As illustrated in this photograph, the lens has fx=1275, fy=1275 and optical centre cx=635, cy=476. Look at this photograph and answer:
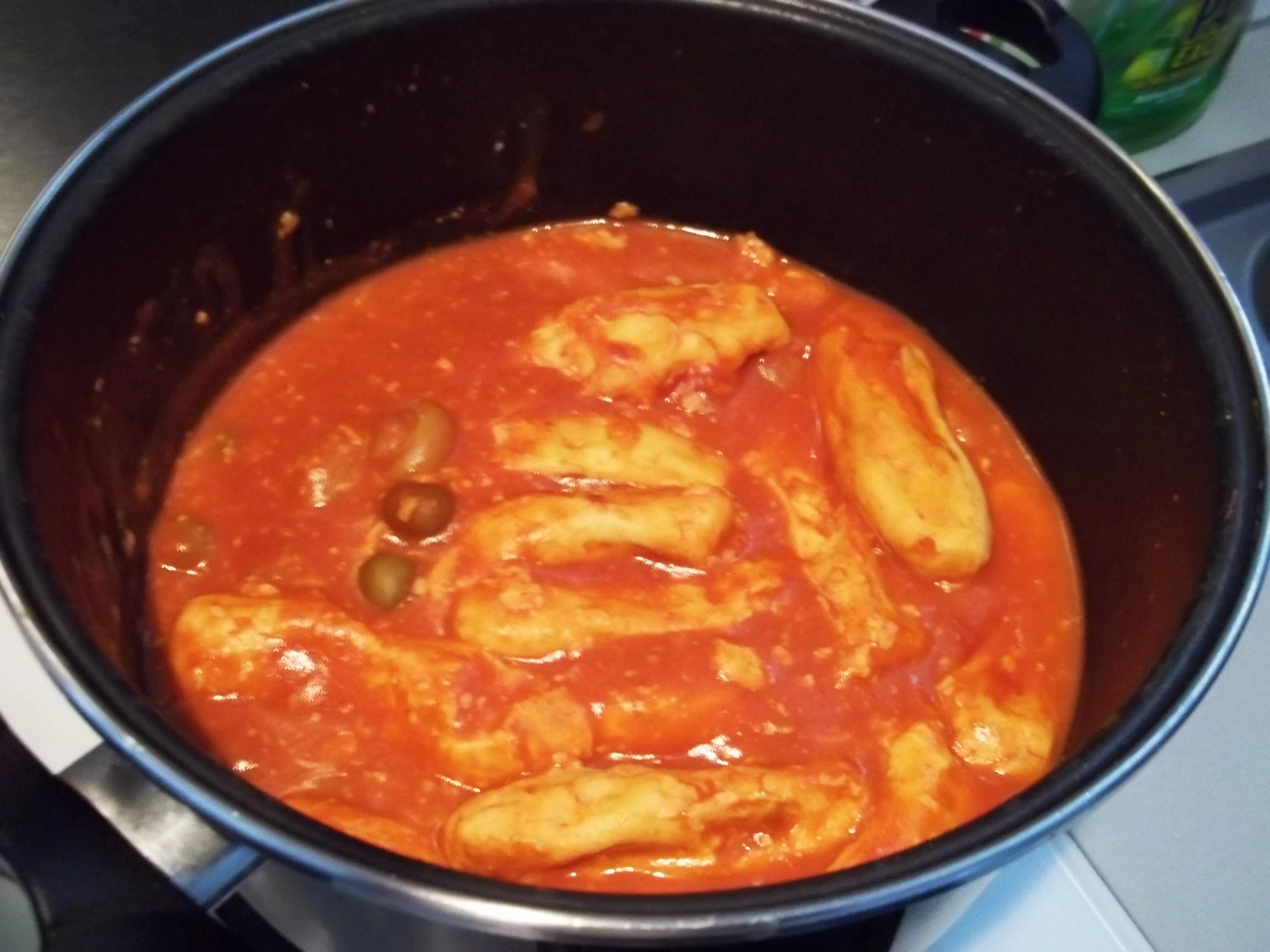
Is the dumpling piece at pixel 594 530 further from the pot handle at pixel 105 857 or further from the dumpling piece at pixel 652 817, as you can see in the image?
the pot handle at pixel 105 857

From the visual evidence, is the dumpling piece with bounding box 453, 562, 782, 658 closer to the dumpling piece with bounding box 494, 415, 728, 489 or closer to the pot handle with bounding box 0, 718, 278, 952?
the dumpling piece with bounding box 494, 415, 728, 489

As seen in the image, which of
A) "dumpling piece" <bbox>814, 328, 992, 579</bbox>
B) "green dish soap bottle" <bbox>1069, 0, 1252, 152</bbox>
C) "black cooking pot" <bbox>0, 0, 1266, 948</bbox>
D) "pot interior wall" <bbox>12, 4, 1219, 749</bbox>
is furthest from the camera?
"green dish soap bottle" <bbox>1069, 0, 1252, 152</bbox>

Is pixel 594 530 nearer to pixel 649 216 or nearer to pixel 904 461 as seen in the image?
pixel 904 461

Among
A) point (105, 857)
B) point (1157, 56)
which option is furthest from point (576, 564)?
point (1157, 56)

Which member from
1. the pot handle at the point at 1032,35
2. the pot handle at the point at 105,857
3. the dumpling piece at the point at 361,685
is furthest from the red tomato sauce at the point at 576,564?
the pot handle at the point at 1032,35

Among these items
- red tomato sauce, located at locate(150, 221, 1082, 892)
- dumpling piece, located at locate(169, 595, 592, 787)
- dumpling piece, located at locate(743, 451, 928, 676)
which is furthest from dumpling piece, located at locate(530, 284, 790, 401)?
dumpling piece, located at locate(169, 595, 592, 787)

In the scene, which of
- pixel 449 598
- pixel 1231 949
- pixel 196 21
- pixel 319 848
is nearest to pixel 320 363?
pixel 449 598

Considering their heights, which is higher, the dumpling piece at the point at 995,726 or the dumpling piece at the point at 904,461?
the dumpling piece at the point at 904,461
